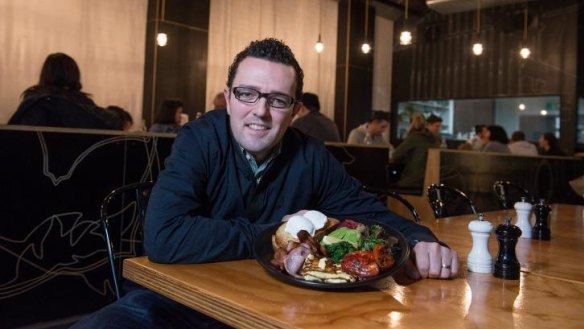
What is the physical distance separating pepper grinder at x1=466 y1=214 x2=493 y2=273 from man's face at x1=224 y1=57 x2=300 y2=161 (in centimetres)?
57

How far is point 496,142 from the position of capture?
6.34 m

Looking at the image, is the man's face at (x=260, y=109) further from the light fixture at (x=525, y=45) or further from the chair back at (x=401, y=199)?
the light fixture at (x=525, y=45)

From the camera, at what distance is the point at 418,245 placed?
4.00 ft

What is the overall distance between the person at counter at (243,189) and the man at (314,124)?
3.27 meters

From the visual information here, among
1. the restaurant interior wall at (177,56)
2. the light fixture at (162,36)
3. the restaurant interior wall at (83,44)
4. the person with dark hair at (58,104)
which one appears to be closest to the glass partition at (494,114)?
the restaurant interior wall at (177,56)

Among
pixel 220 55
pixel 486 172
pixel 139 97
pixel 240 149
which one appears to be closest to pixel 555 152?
pixel 486 172

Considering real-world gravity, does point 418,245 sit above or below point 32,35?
below

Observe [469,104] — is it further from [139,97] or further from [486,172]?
[139,97]

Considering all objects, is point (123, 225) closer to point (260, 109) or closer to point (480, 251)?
point (260, 109)

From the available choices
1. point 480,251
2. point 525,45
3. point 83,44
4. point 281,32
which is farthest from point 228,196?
point 525,45

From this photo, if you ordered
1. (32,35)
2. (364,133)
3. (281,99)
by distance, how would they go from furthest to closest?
(364,133), (32,35), (281,99)

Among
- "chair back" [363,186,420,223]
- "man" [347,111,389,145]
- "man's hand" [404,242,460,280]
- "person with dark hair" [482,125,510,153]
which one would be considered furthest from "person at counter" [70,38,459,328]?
"person with dark hair" [482,125,510,153]

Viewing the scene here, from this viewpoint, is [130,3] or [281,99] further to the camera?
[130,3]

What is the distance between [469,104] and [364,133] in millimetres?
3581
